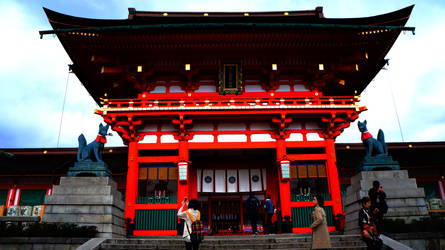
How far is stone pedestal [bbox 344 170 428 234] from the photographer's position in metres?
11.7

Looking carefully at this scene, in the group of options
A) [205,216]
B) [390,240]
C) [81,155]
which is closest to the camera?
[390,240]

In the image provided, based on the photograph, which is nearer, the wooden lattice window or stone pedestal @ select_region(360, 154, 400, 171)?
stone pedestal @ select_region(360, 154, 400, 171)

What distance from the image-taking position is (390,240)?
29.9ft

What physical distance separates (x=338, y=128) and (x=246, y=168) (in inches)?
→ 205

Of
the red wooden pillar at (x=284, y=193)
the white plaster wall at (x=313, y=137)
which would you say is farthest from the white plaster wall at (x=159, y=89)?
the white plaster wall at (x=313, y=137)

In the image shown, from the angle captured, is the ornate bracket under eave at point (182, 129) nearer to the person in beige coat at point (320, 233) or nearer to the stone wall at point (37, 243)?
the stone wall at point (37, 243)

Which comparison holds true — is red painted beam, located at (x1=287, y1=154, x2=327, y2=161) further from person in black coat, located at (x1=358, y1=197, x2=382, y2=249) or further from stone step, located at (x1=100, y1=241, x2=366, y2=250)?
person in black coat, located at (x1=358, y1=197, x2=382, y2=249)

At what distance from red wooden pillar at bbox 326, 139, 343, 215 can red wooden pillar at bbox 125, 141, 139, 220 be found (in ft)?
29.4

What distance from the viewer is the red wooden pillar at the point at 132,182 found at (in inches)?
557

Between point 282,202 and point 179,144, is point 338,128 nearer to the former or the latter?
point 282,202

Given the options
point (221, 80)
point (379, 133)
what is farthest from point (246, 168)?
point (379, 133)

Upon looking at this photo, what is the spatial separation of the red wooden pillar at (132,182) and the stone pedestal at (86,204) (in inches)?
55.2

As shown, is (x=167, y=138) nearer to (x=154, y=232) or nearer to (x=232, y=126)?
(x=232, y=126)

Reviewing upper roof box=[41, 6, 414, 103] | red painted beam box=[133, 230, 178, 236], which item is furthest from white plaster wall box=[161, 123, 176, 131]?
red painted beam box=[133, 230, 178, 236]
